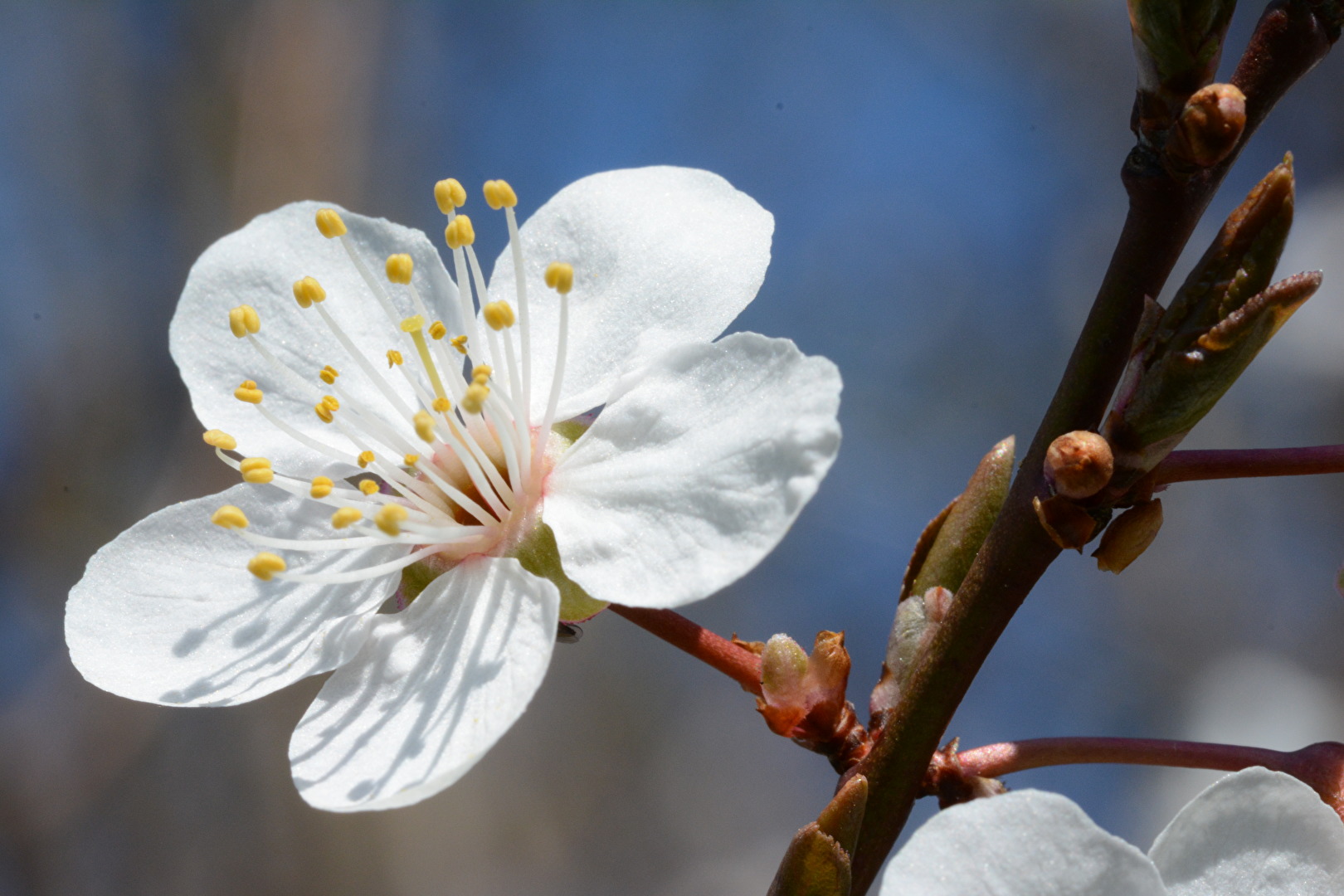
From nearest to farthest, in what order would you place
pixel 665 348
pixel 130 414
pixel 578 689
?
1. pixel 665 348
2. pixel 130 414
3. pixel 578 689

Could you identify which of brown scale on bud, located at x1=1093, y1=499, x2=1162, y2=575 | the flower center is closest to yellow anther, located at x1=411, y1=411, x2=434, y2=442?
the flower center

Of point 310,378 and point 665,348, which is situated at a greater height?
point 665,348

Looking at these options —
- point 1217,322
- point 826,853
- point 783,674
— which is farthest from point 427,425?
point 1217,322

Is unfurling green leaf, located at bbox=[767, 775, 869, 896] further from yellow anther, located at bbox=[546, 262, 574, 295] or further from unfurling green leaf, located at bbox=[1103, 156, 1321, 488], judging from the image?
yellow anther, located at bbox=[546, 262, 574, 295]

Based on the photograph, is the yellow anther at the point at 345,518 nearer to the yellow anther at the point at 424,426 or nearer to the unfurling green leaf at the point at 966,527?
the yellow anther at the point at 424,426

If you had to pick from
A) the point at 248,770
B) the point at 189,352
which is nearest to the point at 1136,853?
the point at 189,352

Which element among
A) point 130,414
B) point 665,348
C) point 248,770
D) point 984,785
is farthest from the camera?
point 130,414

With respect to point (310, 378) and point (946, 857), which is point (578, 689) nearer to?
point (310, 378)
